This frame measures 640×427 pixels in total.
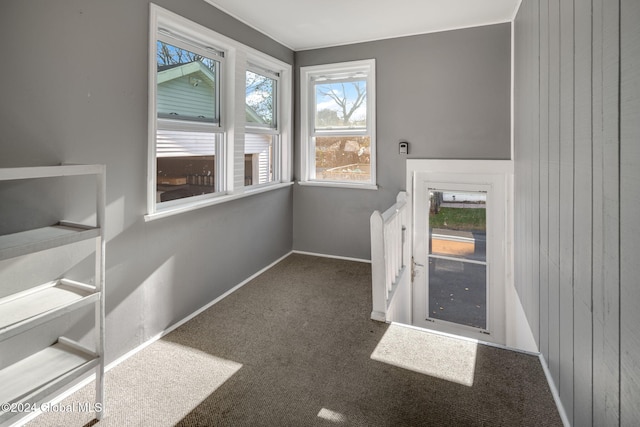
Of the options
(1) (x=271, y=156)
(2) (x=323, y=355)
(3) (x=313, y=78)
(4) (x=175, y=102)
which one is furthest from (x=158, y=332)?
(3) (x=313, y=78)

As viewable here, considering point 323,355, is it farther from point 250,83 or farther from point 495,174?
point 250,83

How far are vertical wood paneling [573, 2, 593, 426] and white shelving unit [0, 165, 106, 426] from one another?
6.92 feet

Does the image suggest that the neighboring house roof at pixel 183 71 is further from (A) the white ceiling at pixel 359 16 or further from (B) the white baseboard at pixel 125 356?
(B) the white baseboard at pixel 125 356

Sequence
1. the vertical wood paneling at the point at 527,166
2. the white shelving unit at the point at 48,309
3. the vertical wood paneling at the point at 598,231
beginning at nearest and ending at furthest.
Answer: the vertical wood paneling at the point at 598,231, the white shelving unit at the point at 48,309, the vertical wood paneling at the point at 527,166

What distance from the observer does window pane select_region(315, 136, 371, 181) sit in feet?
14.0

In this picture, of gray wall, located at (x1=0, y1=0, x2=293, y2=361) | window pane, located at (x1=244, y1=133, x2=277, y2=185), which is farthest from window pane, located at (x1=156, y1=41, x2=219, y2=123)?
window pane, located at (x1=244, y1=133, x2=277, y2=185)

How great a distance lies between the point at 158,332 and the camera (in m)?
2.58

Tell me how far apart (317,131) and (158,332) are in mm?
2855

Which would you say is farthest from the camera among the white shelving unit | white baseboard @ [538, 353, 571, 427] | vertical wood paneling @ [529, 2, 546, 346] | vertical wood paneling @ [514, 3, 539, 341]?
vertical wood paneling @ [514, 3, 539, 341]

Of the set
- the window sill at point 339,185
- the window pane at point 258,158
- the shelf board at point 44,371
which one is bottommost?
the shelf board at point 44,371

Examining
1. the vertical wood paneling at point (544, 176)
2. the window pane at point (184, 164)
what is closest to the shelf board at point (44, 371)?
the window pane at point (184, 164)

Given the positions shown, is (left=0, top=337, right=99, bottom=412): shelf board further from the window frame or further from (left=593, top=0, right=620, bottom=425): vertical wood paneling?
the window frame

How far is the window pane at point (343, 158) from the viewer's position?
14.0 feet

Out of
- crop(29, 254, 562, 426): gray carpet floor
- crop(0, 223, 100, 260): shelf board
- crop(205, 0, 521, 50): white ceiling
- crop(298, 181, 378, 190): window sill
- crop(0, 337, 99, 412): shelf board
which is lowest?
crop(29, 254, 562, 426): gray carpet floor
